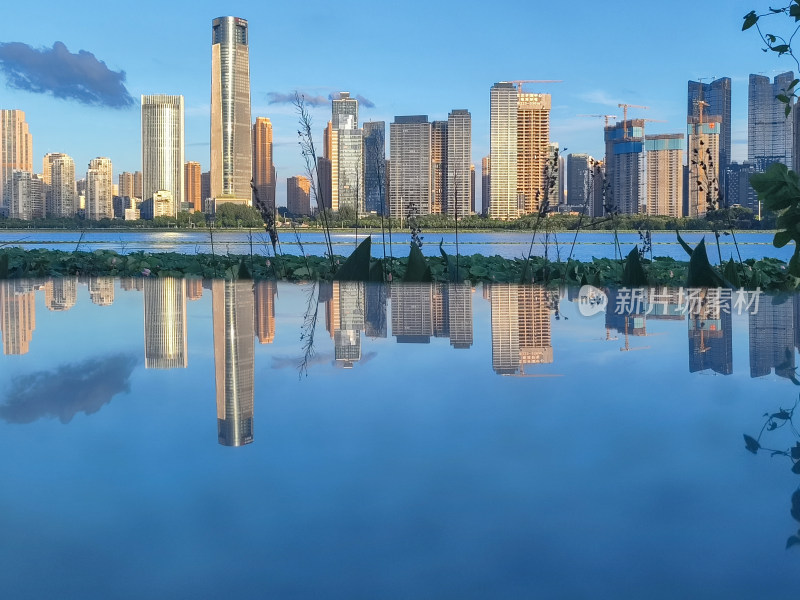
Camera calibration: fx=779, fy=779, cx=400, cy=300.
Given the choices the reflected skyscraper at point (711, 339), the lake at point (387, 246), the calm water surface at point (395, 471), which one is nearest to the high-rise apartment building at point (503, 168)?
the lake at point (387, 246)

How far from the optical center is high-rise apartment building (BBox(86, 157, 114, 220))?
5641 centimetres

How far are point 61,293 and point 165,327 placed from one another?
246cm

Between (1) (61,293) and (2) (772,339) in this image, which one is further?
(1) (61,293)

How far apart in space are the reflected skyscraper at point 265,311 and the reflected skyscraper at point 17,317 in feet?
2.65

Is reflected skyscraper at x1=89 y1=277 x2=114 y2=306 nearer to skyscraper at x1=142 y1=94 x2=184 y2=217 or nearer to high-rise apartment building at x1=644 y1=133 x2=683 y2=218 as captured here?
high-rise apartment building at x1=644 y1=133 x2=683 y2=218

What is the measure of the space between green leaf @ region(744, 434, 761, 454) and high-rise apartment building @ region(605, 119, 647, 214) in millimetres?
4867

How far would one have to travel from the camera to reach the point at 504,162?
2061cm

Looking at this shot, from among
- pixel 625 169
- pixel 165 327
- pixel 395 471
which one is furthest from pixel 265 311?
pixel 625 169

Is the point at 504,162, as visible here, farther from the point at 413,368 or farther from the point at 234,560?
the point at 234,560

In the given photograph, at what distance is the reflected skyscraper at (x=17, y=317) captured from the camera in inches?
108

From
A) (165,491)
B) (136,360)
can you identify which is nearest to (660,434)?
(165,491)

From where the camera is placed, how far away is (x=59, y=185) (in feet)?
210

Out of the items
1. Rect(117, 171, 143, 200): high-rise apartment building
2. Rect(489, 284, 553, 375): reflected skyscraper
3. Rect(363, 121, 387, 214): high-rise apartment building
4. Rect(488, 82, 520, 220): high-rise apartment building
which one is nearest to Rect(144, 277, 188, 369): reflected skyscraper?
Rect(489, 284, 553, 375): reflected skyscraper

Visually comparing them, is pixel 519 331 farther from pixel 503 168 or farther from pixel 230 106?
pixel 230 106
